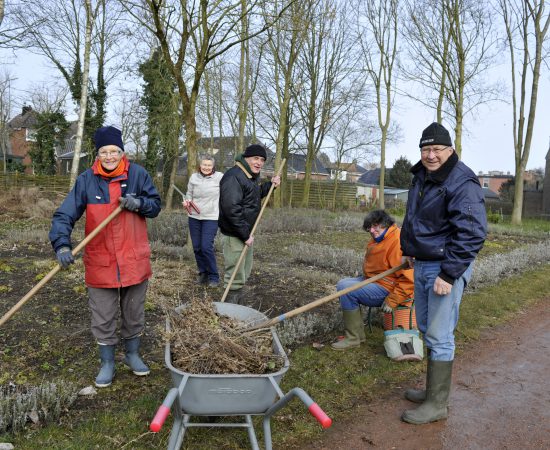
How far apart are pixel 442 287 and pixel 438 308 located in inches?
10.1

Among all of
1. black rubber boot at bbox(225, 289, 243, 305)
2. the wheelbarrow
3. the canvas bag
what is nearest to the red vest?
the wheelbarrow

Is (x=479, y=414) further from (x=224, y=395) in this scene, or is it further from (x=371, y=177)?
(x=371, y=177)

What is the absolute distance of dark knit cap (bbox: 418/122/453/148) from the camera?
10.9 ft

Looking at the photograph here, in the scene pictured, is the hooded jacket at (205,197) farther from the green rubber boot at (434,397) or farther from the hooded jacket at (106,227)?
the green rubber boot at (434,397)

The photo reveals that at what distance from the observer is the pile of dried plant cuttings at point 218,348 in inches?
112

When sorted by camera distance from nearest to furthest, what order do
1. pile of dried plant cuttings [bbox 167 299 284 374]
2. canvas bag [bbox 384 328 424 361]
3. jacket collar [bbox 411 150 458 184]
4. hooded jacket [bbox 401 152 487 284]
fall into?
pile of dried plant cuttings [bbox 167 299 284 374] < hooded jacket [bbox 401 152 487 284] < jacket collar [bbox 411 150 458 184] < canvas bag [bbox 384 328 424 361]

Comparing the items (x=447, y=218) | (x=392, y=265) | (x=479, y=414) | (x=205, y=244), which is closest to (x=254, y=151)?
(x=392, y=265)

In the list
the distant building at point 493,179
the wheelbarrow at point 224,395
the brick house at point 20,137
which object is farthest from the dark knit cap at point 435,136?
the distant building at point 493,179

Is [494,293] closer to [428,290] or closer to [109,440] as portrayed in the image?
[428,290]

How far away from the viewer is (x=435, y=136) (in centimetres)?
332

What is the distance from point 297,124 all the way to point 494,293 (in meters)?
17.6

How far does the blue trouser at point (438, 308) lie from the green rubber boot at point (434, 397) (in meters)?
0.07

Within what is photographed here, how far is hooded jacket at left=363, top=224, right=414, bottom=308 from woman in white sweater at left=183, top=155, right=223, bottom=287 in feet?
8.29

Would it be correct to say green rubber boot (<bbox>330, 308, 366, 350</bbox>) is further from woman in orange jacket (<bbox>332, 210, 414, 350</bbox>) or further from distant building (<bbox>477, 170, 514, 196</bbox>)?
distant building (<bbox>477, 170, 514, 196</bbox>)
